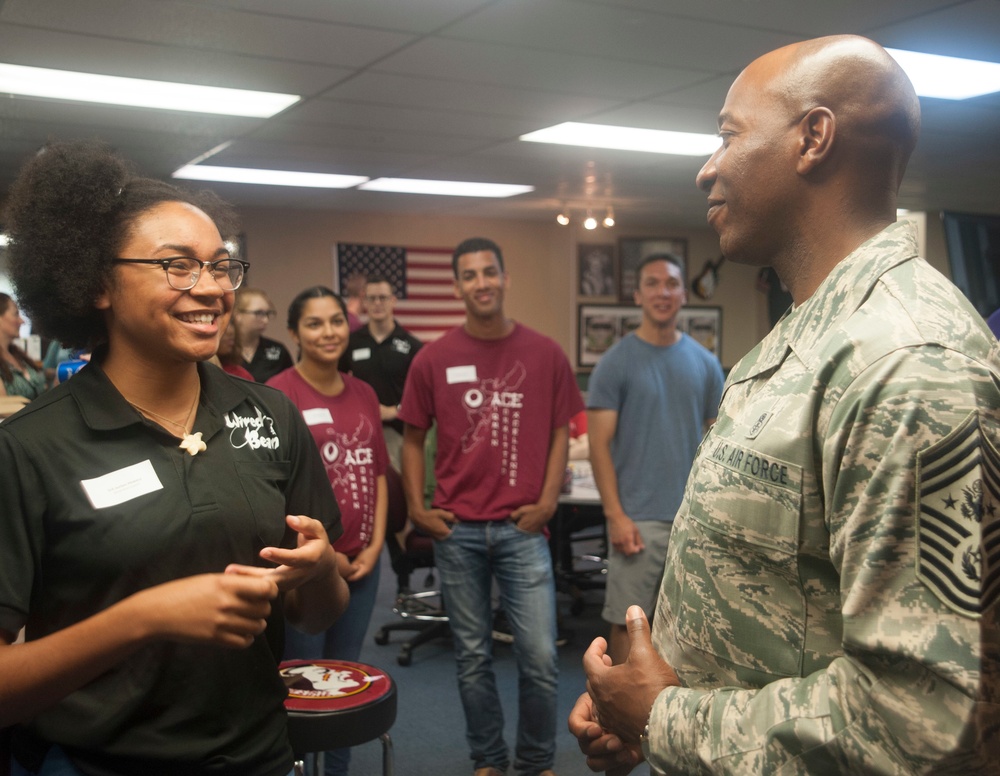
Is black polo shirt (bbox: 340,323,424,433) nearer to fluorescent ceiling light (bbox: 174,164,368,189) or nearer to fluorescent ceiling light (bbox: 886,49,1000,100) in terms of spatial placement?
fluorescent ceiling light (bbox: 174,164,368,189)

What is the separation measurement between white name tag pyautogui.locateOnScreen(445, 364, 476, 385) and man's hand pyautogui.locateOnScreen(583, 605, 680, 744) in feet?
6.43

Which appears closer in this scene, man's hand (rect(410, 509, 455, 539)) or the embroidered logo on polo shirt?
the embroidered logo on polo shirt

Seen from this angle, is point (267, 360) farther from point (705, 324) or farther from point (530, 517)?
point (705, 324)

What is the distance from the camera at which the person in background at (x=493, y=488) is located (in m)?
2.95

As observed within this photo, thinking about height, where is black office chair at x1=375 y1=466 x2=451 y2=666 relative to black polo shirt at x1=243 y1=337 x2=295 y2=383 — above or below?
below

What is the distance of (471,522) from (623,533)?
2.05 ft

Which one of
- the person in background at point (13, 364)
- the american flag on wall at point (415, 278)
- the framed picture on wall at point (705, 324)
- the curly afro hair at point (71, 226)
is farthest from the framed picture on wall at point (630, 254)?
the curly afro hair at point (71, 226)

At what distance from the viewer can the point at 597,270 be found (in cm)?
1053

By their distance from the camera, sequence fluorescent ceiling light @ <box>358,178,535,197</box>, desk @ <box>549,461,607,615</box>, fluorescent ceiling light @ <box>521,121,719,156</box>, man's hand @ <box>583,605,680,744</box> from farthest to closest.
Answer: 1. fluorescent ceiling light @ <box>358,178,535,197</box>
2. fluorescent ceiling light @ <box>521,121,719,156</box>
3. desk @ <box>549,461,607,615</box>
4. man's hand @ <box>583,605,680,744</box>

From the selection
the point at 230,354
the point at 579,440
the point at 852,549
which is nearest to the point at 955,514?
the point at 852,549

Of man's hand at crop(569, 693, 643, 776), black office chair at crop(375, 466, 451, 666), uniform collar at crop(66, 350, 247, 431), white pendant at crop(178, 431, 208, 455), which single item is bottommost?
black office chair at crop(375, 466, 451, 666)

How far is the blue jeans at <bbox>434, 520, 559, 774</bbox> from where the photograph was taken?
9.57ft

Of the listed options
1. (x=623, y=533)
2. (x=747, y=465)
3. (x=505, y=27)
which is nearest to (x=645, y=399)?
(x=623, y=533)

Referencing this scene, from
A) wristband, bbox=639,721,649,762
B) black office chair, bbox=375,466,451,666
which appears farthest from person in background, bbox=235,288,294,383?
wristband, bbox=639,721,649,762
